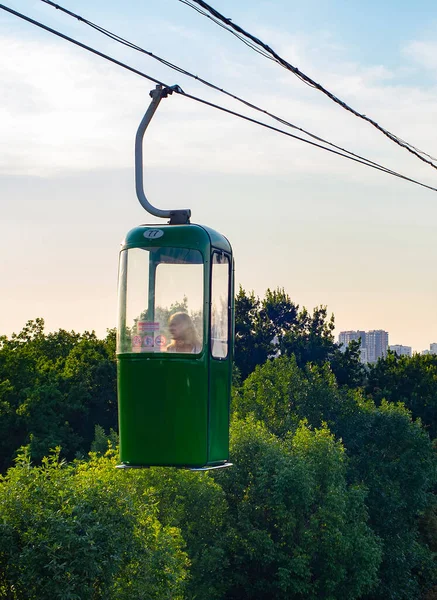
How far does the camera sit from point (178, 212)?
1505 cm

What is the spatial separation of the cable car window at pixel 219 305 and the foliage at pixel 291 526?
3140 cm

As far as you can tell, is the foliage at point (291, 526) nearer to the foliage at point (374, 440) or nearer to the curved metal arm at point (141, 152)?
the foliage at point (374, 440)

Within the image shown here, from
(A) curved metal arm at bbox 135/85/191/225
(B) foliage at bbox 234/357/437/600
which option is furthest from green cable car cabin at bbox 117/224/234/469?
A: (B) foliage at bbox 234/357/437/600

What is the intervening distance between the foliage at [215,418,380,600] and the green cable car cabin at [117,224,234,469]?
3134cm

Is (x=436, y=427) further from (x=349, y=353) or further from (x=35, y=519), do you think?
(x=35, y=519)

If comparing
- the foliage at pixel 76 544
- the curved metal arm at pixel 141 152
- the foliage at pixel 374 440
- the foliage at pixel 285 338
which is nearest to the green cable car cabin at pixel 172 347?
the curved metal arm at pixel 141 152

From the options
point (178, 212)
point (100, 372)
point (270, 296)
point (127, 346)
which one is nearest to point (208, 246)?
point (178, 212)

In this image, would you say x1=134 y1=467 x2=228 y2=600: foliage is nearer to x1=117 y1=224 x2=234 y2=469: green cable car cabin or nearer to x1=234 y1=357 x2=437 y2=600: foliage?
x1=234 y1=357 x2=437 y2=600: foliage

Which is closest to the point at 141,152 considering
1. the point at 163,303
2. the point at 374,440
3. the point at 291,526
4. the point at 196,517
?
the point at 163,303

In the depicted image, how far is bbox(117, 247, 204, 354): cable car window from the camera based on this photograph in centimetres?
1447

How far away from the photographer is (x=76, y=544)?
30.0m

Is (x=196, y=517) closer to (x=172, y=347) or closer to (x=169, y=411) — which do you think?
(x=169, y=411)

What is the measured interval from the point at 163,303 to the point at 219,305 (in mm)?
851

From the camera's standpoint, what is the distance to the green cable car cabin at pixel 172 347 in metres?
14.4
